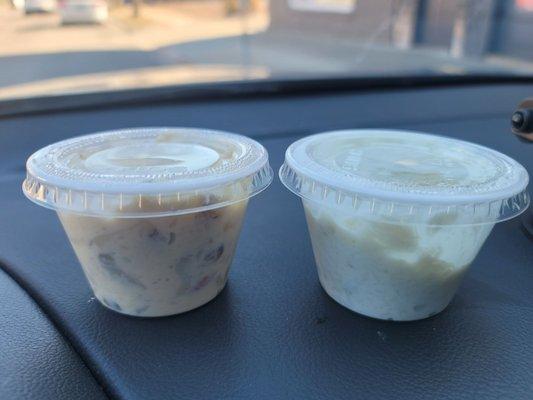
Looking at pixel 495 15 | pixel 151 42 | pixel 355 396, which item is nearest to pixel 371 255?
pixel 355 396

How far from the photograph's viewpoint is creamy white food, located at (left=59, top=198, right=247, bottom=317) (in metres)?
1.02

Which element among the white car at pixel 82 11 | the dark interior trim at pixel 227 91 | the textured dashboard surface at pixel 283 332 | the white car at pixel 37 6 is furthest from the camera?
the white car at pixel 82 11

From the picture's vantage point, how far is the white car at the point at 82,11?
9.04ft

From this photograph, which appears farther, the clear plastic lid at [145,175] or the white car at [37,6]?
the white car at [37,6]

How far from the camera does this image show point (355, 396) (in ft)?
3.03

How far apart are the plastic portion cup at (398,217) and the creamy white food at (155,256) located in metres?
0.20

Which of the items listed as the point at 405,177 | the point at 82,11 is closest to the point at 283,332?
the point at 405,177

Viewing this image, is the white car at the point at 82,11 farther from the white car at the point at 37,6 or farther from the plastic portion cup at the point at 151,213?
the plastic portion cup at the point at 151,213

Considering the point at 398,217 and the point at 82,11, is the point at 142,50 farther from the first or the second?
the point at 398,217

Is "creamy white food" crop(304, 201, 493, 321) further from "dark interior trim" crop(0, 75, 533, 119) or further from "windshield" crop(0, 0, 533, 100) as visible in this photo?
"windshield" crop(0, 0, 533, 100)

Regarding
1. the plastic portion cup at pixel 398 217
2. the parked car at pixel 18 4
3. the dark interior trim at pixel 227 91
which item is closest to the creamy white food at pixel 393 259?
the plastic portion cup at pixel 398 217

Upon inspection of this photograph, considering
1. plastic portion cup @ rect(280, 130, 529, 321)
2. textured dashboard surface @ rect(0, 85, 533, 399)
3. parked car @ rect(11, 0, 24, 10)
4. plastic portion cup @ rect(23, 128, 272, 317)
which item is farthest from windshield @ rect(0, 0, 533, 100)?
plastic portion cup @ rect(280, 130, 529, 321)

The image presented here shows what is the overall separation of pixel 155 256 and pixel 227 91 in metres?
1.67

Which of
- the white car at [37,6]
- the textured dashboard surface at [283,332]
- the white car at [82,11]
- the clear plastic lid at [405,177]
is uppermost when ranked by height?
the white car at [37,6]
